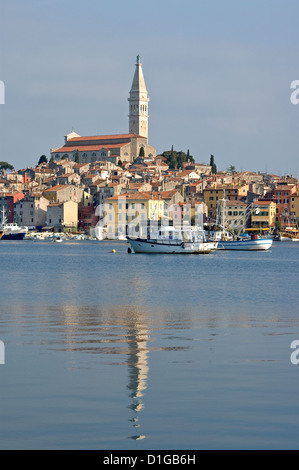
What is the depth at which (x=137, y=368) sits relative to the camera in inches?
551

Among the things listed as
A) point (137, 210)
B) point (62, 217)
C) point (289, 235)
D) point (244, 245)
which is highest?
point (137, 210)

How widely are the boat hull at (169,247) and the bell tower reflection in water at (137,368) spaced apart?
53.3 meters

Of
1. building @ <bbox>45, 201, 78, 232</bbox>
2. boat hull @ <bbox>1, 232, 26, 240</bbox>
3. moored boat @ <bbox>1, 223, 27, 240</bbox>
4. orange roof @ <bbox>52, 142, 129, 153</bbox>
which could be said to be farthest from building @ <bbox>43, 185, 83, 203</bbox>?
orange roof @ <bbox>52, 142, 129, 153</bbox>

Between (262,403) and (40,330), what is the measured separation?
27.3 ft

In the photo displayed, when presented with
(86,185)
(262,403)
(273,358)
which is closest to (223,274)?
(273,358)

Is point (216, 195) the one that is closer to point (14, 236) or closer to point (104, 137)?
point (14, 236)

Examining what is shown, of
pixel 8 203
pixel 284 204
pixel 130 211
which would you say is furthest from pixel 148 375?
pixel 8 203

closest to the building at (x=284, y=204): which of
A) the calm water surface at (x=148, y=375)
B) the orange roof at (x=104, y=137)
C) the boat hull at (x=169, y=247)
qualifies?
the orange roof at (x=104, y=137)

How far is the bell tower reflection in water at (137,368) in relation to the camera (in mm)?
11203

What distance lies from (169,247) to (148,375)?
59261 mm

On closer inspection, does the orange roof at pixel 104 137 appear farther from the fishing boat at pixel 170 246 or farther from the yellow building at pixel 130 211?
the fishing boat at pixel 170 246

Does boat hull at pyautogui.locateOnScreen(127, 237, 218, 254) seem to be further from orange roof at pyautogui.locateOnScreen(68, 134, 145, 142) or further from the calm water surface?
orange roof at pyautogui.locateOnScreen(68, 134, 145, 142)

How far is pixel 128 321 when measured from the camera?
832 inches
